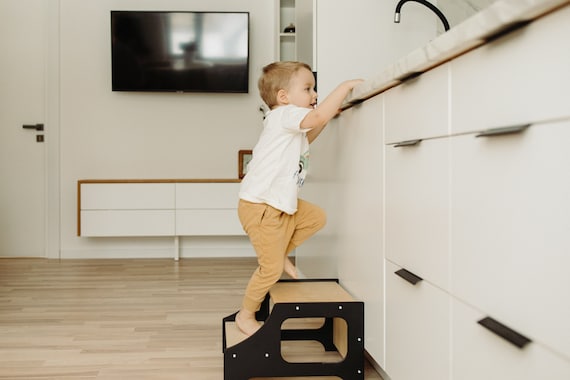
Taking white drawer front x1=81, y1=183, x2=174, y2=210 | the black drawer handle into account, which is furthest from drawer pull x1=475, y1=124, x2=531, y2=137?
white drawer front x1=81, y1=183, x2=174, y2=210

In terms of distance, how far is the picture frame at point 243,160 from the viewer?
4.08 m

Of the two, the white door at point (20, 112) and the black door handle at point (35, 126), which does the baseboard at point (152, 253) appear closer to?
the white door at point (20, 112)

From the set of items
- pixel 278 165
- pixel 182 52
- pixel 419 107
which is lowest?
pixel 278 165

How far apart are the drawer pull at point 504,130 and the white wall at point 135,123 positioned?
3393 millimetres

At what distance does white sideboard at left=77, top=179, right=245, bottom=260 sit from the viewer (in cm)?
388

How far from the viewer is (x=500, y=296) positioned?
858mm

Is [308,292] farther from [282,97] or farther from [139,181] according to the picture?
[139,181]

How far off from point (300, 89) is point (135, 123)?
8.55ft

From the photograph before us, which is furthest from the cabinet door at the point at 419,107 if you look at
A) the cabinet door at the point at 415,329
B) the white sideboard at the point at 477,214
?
the cabinet door at the point at 415,329

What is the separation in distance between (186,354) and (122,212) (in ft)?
7.21

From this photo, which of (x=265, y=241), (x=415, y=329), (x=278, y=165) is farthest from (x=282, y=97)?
(x=415, y=329)

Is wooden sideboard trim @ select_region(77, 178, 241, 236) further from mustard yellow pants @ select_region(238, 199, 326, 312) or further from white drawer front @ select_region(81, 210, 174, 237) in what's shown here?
mustard yellow pants @ select_region(238, 199, 326, 312)

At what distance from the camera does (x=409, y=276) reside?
1.24 metres

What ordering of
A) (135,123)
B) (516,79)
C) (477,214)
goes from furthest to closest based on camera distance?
(135,123), (477,214), (516,79)
